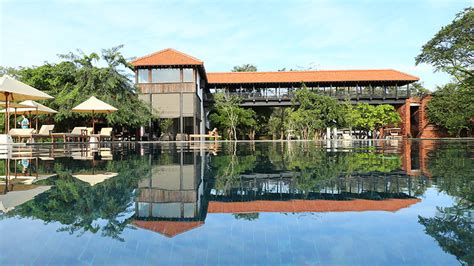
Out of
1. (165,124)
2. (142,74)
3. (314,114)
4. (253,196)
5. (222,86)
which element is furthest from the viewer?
(222,86)

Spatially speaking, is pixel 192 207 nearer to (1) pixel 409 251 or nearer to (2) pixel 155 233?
(2) pixel 155 233

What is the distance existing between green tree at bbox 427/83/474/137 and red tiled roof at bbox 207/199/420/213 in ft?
97.7

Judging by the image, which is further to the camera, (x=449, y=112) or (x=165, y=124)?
(x=449, y=112)

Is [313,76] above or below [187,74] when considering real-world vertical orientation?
above

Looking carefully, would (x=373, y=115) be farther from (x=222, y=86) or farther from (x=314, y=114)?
(x=222, y=86)

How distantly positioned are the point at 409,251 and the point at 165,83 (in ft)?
73.9

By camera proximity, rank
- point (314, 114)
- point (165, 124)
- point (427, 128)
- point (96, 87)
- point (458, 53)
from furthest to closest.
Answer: point (427, 128) < point (314, 114) < point (165, 124) < point (458, 53) < point (96, 87)

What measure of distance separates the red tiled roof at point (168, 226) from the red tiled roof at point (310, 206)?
31cm

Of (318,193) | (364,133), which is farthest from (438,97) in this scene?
(318,193)

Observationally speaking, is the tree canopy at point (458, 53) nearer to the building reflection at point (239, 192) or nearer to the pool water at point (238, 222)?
the building reflection at point (239, 192)

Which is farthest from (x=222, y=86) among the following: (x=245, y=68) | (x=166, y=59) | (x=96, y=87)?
(x=245, y=68)

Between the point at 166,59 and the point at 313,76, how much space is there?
1107cm

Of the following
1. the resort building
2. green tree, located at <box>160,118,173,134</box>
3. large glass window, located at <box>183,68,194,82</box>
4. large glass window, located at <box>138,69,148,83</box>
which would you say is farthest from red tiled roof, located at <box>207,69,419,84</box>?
large glass window, located at <box>138,69,148,83</box>

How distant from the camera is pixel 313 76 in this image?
89.6 feet
